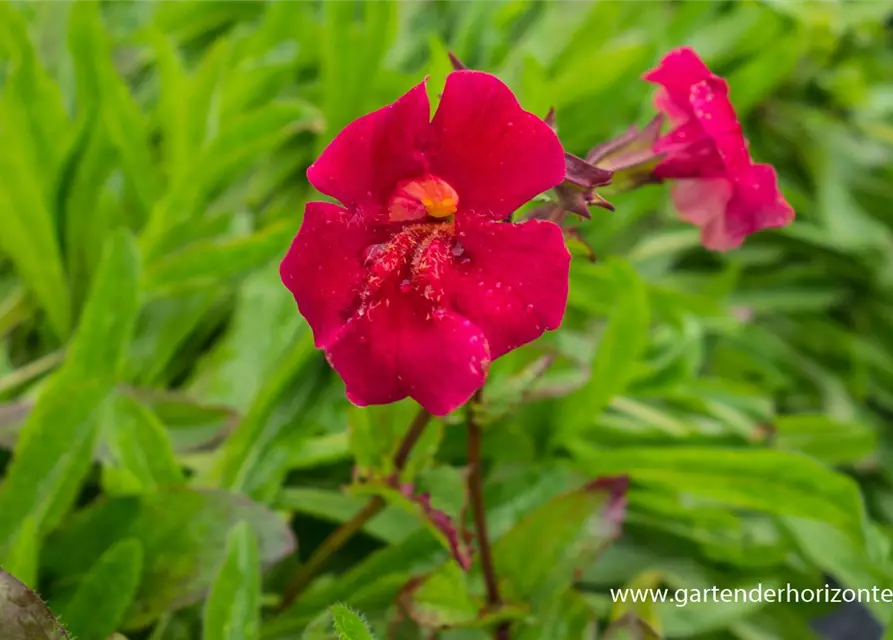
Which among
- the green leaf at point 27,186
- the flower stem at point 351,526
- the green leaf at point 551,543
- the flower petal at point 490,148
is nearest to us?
the flower petal at point 490,148

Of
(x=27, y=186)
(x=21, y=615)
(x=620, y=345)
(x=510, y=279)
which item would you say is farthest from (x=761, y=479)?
(x=27, y=186)

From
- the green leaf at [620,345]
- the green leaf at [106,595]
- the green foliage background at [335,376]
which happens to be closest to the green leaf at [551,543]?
the green foliage background at [335,376]

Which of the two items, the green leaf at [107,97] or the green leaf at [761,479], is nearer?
the green leaf at [761,479]

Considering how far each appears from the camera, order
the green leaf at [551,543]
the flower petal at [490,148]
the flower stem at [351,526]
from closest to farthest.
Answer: the flower petal at [490,148], the flower stem at [351,526], the green leaf at [551,543]

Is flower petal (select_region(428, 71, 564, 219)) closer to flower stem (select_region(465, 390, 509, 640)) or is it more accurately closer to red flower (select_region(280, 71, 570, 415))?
red flower (select_region(280, 71, 570, 415))

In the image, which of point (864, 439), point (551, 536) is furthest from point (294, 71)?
point (864, 439)

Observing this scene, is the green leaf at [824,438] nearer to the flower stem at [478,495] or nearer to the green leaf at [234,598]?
the flower stem at [478,495]
